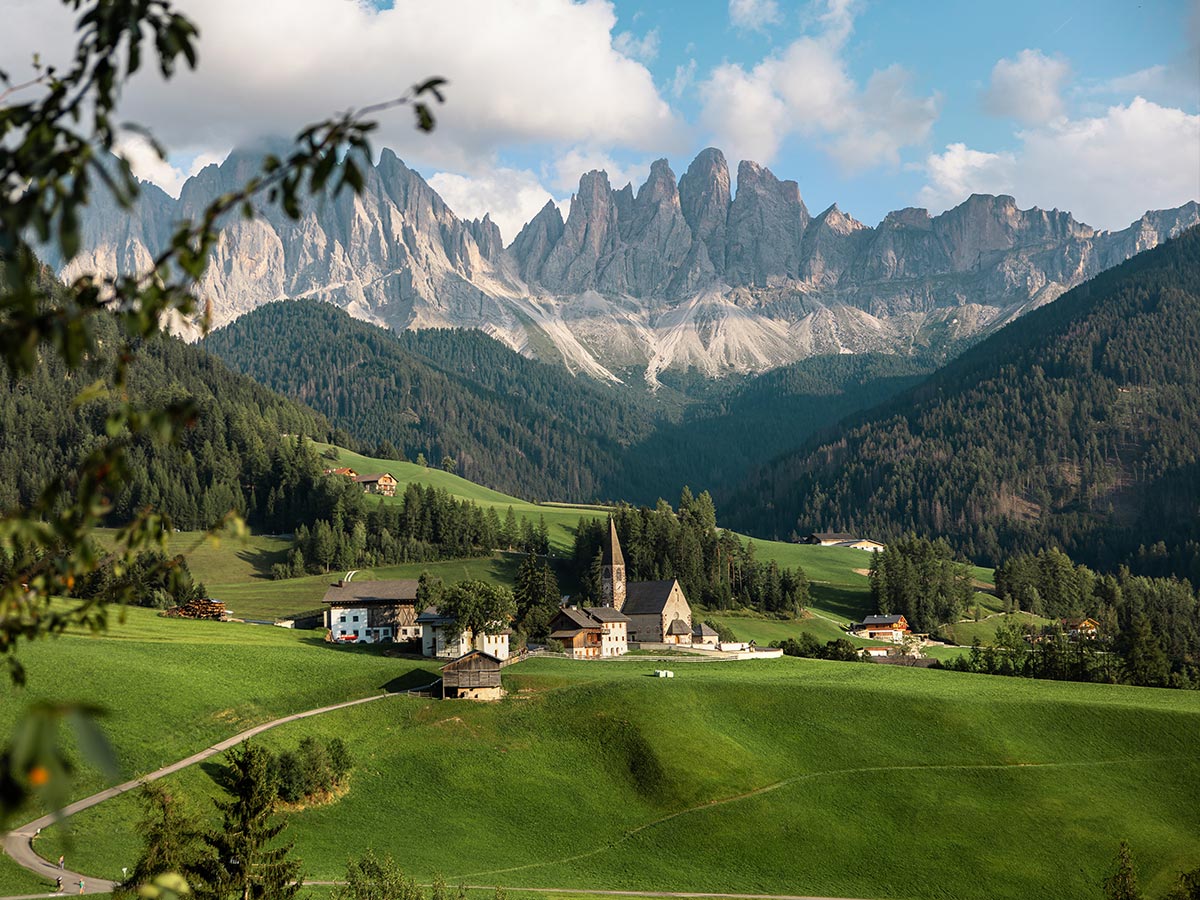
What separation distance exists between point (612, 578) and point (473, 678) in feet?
189

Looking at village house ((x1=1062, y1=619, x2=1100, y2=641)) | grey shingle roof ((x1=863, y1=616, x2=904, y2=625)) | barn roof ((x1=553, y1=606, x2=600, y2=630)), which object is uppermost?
barn roof ((x1=553, y1=606, x2=600, y2=630))

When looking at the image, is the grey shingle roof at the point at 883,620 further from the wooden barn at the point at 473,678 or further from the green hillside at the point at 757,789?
the wooden barn at the point at 473,678

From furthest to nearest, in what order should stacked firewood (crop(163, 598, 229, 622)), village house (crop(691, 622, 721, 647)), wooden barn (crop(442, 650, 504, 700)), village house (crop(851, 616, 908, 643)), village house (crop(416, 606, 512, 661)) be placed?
village house (crop(851, 616, 908, 643)) → village house (crop(691, 622, 721, 647)) → stacked firewood (crop(163, 598, 229, 622)) → village house (crop(416, 606, 512, 661)) → wooden barn (crop(442, 650, 504, 700))

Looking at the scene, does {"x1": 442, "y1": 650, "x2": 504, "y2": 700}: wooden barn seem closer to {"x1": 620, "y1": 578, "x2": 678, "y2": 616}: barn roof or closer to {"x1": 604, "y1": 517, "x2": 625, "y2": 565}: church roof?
{"x1": 620, "y1": 578, "x2": 678, "y2": 616}: barn roof

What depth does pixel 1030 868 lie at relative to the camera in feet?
244

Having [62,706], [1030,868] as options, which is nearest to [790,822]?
[1030,868]

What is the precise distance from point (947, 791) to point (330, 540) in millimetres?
124126

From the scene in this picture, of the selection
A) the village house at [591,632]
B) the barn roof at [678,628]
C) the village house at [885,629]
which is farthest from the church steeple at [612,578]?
the village house at [885,629]

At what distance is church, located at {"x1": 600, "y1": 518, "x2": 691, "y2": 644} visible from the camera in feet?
488

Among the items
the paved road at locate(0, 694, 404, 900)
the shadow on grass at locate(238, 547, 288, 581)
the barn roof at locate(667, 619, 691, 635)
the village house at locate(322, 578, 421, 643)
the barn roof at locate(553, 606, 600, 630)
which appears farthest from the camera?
the shadow on grass at locate(238, 547, 288, 581)

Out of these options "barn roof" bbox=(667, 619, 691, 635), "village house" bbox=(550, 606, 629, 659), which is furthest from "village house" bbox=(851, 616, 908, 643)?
"village house" bbox=(550, 606, 629, 659)

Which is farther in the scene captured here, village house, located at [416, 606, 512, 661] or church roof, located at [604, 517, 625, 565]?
church roof, located at [604, 517, 625, 565]

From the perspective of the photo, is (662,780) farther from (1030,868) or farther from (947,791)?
(1030,868)

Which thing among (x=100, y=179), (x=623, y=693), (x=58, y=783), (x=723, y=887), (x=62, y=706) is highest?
(x=100, y=179)
